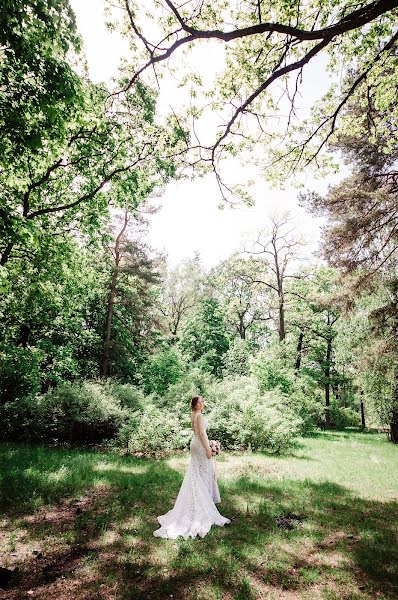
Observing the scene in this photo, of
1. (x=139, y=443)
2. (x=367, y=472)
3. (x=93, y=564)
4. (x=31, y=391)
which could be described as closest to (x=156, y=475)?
(x=139, y=443)

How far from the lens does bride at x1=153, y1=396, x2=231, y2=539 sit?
6047 millimetres

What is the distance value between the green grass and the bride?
231mm

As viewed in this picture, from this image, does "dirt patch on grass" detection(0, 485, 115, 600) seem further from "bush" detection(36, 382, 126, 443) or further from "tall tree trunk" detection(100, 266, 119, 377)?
"tall tree trunk" detection(100, 266, 119, 377)

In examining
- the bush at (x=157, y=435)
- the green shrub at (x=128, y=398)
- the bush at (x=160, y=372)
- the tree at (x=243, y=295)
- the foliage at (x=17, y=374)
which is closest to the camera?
the bush at (x=157, y=435)

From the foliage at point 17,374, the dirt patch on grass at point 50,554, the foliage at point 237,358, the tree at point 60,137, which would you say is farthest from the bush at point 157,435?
the foliage at point 237,358

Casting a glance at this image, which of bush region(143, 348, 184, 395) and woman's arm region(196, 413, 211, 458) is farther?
bush region(143, 348, 184, 395)

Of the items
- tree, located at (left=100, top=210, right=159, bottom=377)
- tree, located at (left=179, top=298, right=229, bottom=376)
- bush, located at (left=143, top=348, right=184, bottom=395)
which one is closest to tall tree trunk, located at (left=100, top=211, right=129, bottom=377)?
tree, located at (left=100, top=210, right=159, bottom=377)

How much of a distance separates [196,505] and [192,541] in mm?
800

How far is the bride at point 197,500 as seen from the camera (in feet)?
19.8

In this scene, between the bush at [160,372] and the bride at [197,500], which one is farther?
the bush at [160,372]

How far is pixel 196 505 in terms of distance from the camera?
6418mm

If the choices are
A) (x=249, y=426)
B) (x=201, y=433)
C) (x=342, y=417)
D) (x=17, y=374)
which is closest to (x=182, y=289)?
(x=342, y=417)

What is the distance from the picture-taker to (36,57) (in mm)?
5984

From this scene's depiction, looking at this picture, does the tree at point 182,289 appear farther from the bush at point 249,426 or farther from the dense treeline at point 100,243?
the bush at point 249,426
